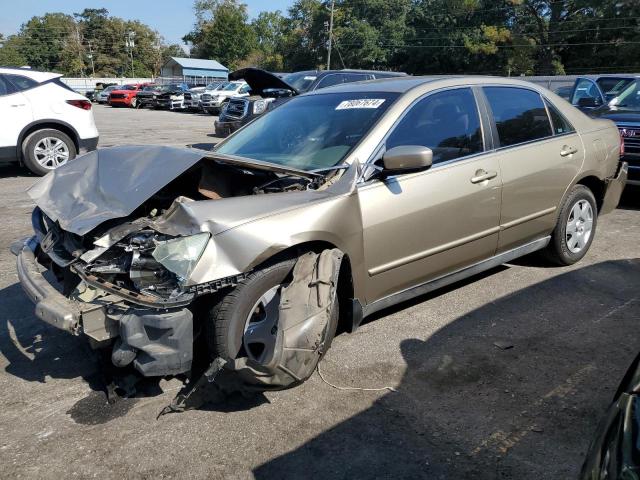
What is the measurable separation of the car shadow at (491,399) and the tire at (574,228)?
648 millimetres

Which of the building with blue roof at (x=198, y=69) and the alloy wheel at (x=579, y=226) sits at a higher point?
the building with blue roof at (x=198, y=69)

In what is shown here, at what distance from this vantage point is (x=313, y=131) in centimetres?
394

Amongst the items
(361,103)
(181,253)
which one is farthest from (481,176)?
(181,253)

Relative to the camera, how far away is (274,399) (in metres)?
3.09

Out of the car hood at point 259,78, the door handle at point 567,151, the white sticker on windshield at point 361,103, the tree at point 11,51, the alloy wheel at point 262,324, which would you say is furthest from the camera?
the tree at point 11,51

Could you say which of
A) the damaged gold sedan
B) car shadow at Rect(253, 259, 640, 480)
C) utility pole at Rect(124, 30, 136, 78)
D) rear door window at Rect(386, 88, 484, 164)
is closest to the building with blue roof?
utility pole at Rect(124, 30, 136, 78)

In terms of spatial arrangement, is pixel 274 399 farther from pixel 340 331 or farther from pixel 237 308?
pixel 340 331

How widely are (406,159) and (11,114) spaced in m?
7.84

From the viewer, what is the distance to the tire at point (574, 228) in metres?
4.84

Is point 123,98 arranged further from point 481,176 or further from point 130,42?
point 130,42

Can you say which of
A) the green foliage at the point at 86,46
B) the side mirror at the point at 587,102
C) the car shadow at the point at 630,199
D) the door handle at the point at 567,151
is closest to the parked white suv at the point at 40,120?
the door handle at the point at 567,151

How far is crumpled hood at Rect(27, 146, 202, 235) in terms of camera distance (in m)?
3.04

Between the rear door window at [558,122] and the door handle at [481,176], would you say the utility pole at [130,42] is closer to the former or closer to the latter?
the rear door window at [558,122]

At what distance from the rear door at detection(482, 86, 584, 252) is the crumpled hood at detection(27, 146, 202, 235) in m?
2.35
